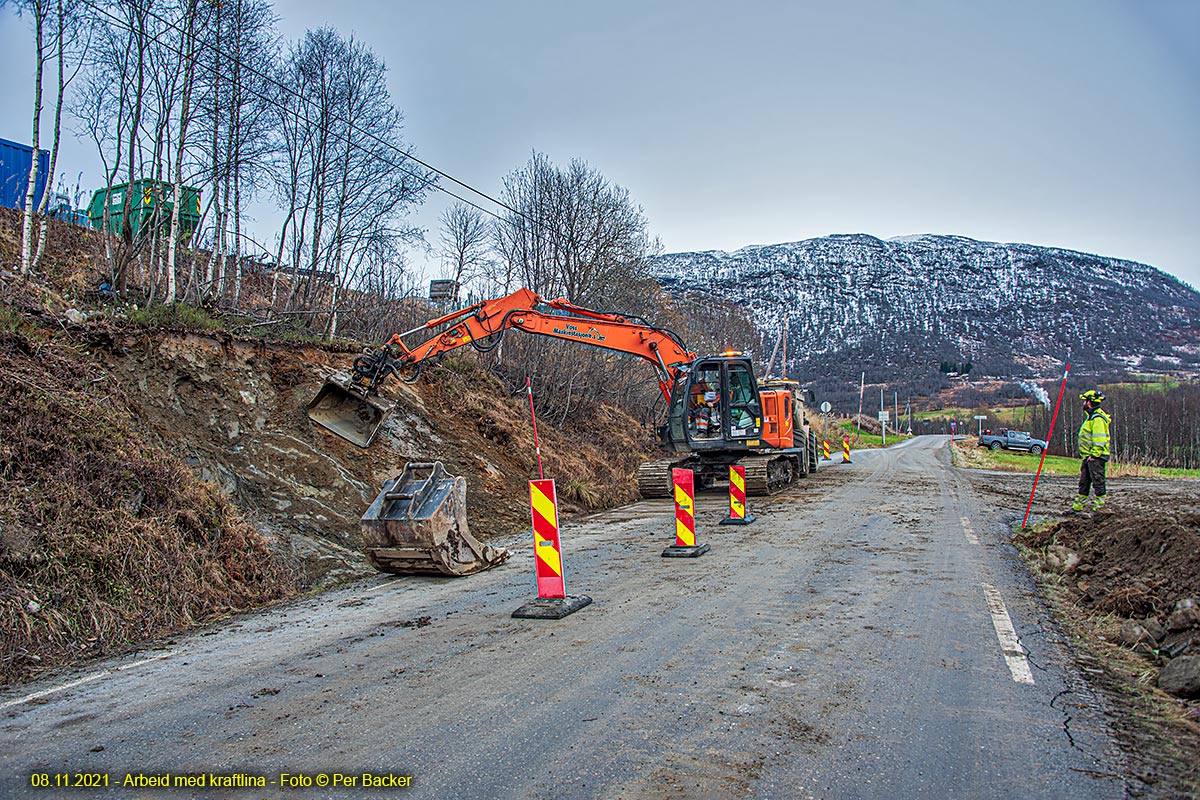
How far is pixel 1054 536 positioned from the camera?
35.1 ft

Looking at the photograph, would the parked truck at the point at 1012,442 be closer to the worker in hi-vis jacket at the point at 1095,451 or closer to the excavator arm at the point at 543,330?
the worker in hi-vis jacket at the point at 1095,451

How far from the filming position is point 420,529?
28.6 ft

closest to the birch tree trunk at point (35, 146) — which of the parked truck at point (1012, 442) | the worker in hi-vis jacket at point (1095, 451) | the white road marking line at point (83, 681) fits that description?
the white road marking line at point (83, 681)

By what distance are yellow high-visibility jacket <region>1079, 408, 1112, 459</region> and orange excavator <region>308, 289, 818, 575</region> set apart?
628 cm

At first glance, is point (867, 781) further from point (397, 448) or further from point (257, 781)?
point (397, 448)

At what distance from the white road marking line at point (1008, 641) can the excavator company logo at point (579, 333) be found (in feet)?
28.8

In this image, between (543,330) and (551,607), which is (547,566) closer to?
(551,607)

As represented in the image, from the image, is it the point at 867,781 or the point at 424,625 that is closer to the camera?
the point at 867,781

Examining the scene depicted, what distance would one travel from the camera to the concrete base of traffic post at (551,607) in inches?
271

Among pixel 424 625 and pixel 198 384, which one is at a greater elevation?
pixel 198 384

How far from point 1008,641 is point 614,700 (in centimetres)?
336

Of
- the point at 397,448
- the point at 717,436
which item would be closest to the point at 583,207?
the point at 717,436

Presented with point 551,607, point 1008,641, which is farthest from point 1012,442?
point 551,607

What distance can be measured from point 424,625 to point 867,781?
4.26 metres
